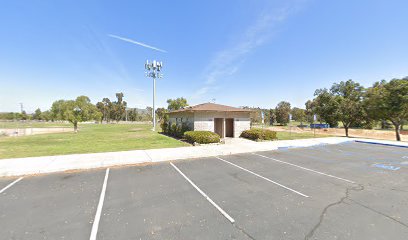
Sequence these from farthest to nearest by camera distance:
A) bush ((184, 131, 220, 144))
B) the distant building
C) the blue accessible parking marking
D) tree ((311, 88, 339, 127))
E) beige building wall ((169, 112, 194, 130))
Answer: tree ((311, 88, 339, 127)) → beige building wall ((169, 112, 194, 130)) → the distant building → bush ((184, 131, 220, 144)) → the blue accessible parking marking

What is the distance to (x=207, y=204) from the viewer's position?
4.69 meters

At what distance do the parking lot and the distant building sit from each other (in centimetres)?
1012

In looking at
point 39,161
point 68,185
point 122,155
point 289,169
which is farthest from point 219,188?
point 39,161

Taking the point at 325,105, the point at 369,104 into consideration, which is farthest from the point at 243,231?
the point at 325,105

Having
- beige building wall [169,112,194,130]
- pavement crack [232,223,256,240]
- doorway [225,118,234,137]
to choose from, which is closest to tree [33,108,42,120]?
beige building wall [169,112,194,130]

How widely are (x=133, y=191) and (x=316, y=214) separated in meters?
5.35

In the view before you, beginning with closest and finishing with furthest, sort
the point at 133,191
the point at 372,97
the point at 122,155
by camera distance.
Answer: the point at 133,191, the point at 122,155, the point at 372,97

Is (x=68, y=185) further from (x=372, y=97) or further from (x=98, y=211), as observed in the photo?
(x=372, y=97)

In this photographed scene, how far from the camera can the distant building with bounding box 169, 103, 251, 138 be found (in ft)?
57.8

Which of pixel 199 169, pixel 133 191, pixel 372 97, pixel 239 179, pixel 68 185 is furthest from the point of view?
pixel 372 97

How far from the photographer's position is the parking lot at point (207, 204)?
3529 millimetres

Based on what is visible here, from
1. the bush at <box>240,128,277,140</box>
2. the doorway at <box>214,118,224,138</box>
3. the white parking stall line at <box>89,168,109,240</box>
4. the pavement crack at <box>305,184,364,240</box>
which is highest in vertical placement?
the doorway at <box>214,118,224,138</box>

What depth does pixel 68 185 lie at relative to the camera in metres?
5.91

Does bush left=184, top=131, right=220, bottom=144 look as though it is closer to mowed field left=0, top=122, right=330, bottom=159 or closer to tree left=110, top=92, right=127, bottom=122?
mowed field left=0, top=122, right=330, bottom=159
